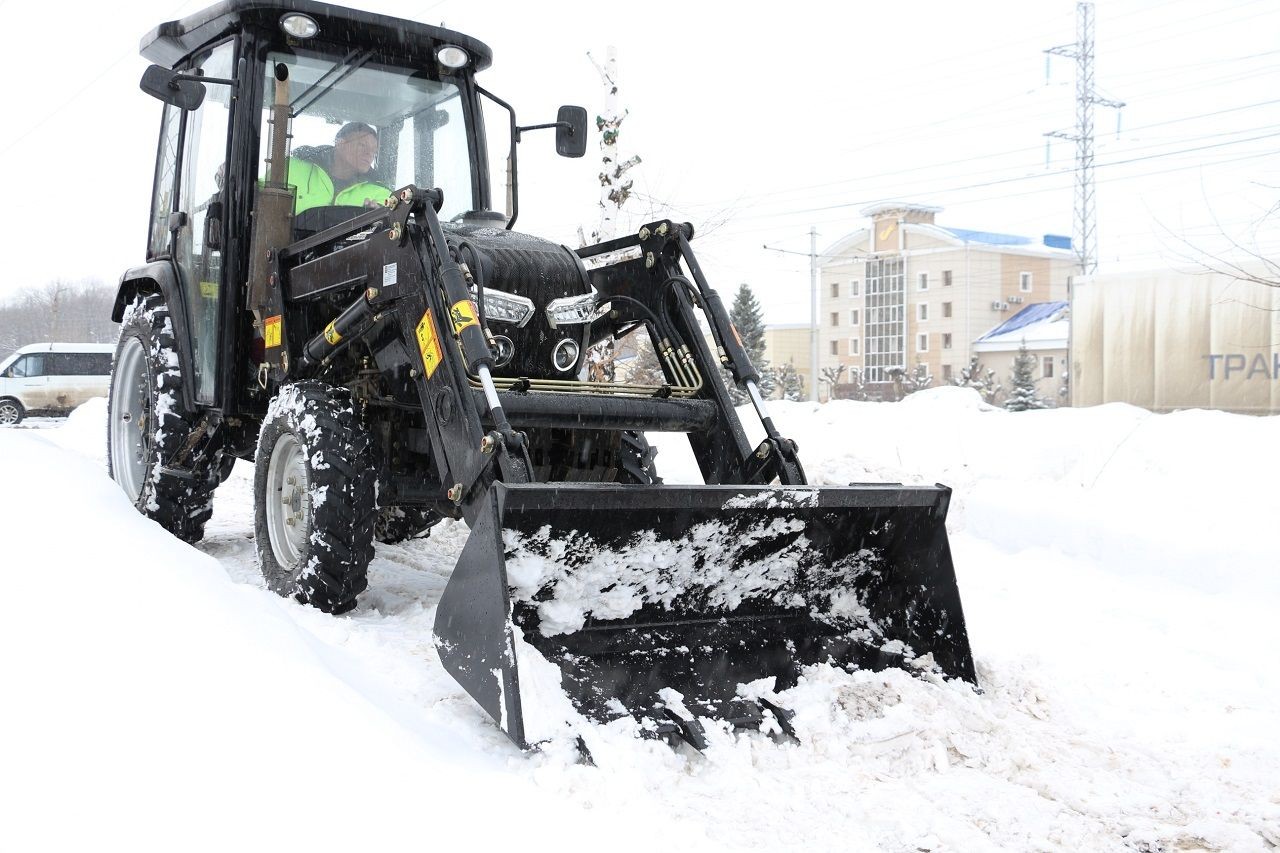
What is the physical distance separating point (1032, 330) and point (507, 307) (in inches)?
1898

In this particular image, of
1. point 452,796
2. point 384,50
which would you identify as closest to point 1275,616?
point 452,796

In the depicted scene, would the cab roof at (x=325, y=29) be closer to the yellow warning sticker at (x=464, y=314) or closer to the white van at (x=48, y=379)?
the yellow warning sticker at (x=464, y=314)

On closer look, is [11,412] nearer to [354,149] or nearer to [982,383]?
[354,149]

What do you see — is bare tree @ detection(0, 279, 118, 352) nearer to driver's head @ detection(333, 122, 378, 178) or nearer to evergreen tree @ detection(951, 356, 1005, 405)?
evergreen tree @ detection(951, 356, 1005, 405)

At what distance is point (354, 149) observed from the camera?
5410 mm

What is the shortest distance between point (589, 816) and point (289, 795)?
0.74m

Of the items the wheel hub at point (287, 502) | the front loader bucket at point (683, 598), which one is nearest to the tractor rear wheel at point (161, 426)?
the wheel hub at point (287, 502)

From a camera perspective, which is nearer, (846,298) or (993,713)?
(993,713)

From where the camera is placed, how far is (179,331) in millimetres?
5812

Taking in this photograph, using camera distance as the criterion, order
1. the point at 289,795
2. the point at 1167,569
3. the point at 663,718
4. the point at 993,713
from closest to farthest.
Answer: the point at 289,795, the point at 663,718, the point at 993,713, the point at 1167,569

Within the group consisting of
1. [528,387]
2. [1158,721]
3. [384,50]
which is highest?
[384,50]

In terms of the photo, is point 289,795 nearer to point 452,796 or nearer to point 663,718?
point 452,796

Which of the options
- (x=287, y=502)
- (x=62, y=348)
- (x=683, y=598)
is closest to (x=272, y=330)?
(x=287, y=502)

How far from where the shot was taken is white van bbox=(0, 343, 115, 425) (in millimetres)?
23266
